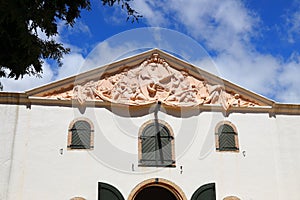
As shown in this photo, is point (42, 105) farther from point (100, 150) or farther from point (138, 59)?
point (138, 59)

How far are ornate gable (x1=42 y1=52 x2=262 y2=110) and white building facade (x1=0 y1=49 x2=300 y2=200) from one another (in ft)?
0.13

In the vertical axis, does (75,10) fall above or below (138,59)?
below

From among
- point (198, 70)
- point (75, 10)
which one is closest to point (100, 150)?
point (198, 70)

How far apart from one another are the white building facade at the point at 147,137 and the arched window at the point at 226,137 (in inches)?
1.6

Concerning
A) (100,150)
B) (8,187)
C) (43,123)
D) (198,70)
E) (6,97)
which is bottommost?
(8,187)

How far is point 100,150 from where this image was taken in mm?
14797

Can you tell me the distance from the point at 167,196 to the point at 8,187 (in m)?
6.45

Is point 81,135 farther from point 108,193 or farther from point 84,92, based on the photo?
point 108,193

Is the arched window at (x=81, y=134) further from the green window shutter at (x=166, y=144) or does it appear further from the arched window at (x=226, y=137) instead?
the arched window at (x=226, y=137)

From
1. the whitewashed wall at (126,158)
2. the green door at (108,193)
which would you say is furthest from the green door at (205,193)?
the green door at (108,193)

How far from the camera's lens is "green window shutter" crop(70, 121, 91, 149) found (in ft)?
48.6

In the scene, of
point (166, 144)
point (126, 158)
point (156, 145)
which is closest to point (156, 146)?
point (156, 145)

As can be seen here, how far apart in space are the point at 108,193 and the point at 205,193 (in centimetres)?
356

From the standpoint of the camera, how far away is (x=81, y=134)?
15.0 m
